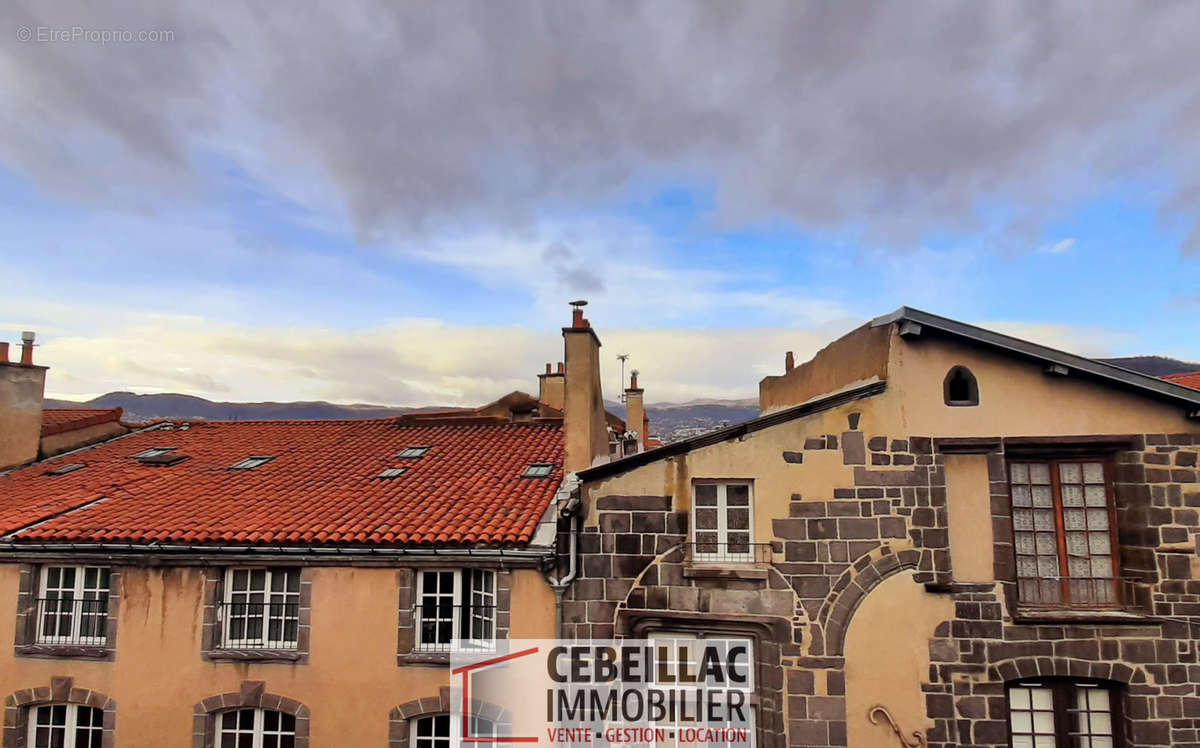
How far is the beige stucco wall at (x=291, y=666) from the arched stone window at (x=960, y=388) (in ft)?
22.8

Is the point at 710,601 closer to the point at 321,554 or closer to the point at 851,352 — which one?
the point at 851,352

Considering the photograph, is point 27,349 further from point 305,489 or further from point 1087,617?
point 1087,617

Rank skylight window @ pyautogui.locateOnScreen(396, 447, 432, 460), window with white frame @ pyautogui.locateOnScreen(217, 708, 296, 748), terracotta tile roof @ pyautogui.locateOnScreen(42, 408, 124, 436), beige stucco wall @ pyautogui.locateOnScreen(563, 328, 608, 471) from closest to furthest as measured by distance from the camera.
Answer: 1. window with white frame @ pyautogui.locateOnScreen(217, 708, 296, 748)
2. beige stucco wall @ pyautogui.locateOnScreen(563, 328, 608, 471)
3. skylight window @ pyautogui.locateOnScreen(396, 447, 432, 460)
4. terracotta tile roof @ pyautogui.locateOnScreen(42, 408, 124, 436)

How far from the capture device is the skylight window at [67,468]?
1409 centimetres

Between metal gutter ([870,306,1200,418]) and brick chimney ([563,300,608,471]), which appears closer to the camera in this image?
metal gutter ([870,306,1200,418])

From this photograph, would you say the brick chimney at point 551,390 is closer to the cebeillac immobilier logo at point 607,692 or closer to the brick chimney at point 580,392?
the brick chimney at point 580,392

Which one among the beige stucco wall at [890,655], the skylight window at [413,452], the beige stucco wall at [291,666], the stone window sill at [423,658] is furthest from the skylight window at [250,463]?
the beige stucco wall at [890,655]

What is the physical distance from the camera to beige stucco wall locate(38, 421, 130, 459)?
15208 mm

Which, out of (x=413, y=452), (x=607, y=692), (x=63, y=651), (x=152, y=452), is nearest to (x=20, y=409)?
(x=152, y=452)

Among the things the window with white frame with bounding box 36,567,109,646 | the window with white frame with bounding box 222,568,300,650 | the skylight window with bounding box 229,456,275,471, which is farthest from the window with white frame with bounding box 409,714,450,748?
the skylight window with bounding box 229,456,275,471

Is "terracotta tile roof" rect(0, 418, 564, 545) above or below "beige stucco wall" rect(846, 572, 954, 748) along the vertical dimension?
above

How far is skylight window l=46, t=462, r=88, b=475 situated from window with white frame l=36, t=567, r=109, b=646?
4452 mm

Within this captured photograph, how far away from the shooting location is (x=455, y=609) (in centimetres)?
997

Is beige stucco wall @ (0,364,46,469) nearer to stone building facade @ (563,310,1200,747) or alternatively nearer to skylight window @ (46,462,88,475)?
skylight window @ (46,462,88,475)
